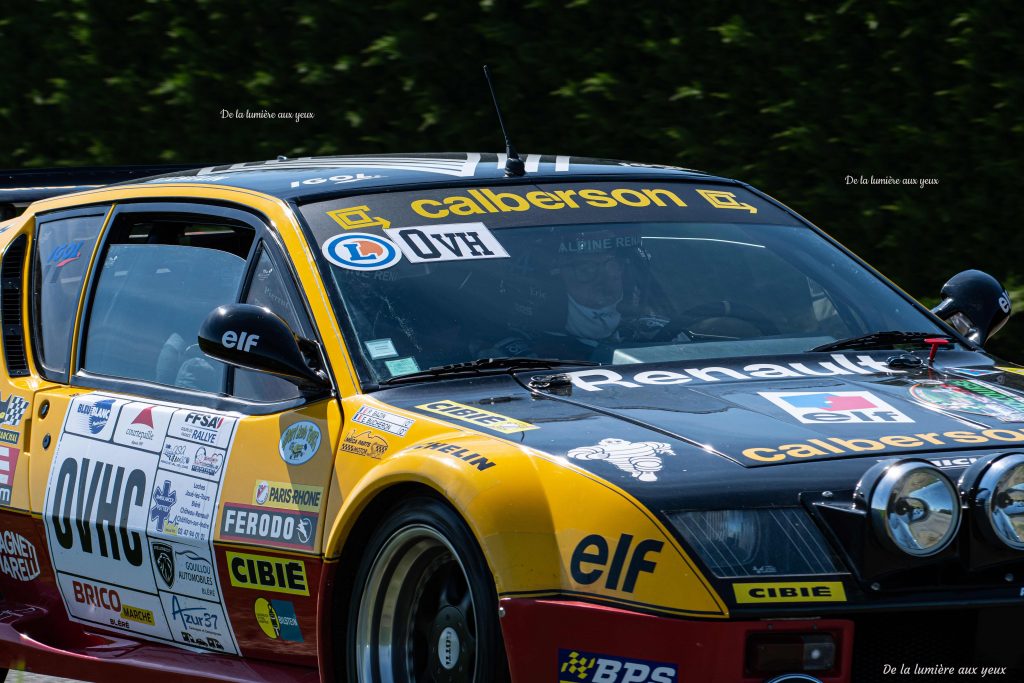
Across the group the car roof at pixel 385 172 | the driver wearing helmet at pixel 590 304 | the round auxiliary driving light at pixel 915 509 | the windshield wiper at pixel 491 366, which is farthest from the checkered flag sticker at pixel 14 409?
the round auxiliary driving light at pixel 915 509

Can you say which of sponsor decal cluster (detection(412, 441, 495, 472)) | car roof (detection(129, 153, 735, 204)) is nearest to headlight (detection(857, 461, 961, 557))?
sponsor decal cluster (detection(412, 441, 495, 472))

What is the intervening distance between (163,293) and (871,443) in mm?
2411

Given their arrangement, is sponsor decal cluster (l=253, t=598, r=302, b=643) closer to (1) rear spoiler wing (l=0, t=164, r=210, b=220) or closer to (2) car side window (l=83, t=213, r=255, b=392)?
(2) car side window (l=83, t=213, r=255, b=392)

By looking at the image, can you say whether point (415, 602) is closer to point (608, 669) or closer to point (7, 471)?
point (608, 669)

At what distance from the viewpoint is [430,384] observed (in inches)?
164

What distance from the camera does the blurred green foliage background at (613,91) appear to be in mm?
8891

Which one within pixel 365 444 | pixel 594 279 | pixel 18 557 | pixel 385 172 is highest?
pixel 385 172

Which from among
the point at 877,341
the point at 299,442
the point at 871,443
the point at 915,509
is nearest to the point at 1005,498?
the point at 915,509

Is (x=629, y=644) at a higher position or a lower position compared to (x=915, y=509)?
lower

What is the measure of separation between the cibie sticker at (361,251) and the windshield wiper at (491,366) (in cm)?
39

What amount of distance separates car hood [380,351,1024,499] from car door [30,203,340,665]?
16.4 inches

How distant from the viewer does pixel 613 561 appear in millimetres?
3289

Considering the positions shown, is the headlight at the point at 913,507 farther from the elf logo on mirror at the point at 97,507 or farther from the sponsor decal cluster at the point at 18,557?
the sponsor decal cluster at the point at 18,557

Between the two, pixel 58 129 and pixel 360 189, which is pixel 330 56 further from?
pixel 360 189
